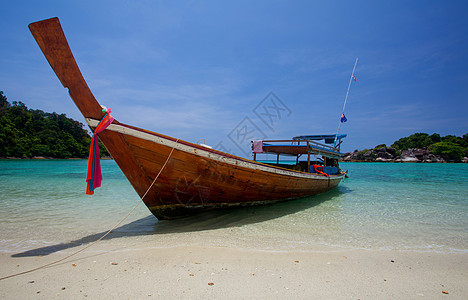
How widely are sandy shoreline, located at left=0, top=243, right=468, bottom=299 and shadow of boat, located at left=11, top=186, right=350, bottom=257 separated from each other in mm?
617

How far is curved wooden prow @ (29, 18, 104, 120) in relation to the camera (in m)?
3.08

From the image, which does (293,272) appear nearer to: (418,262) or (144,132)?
(418,262)

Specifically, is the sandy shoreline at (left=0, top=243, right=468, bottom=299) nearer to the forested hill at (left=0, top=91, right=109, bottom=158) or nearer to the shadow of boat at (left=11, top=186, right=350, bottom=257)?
the shadow of boat at (left=11, top=186, right=350, bottom=257)

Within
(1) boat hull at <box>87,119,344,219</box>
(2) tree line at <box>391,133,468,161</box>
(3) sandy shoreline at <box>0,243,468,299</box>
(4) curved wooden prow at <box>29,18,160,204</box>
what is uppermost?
(2) tree line at <box>391,133,468,161</box>

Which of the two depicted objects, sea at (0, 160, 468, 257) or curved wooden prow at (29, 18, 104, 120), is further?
sea at (0, 160, 468, 257)

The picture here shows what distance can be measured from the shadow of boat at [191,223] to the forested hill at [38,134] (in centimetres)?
6586

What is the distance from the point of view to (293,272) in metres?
2.70

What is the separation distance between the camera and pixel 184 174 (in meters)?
4.31

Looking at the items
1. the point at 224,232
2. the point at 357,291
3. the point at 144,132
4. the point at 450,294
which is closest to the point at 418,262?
the point at 450,294

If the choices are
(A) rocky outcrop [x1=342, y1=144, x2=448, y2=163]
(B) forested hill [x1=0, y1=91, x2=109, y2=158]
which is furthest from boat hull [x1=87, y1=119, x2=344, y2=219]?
(A) rocky outcrop [x1=342, y1=144, x2=448, y2=163]

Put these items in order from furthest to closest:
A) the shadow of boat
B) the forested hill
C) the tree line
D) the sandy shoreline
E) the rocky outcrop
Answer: the rocky outcrop < the tree line < the forested hill < the shadow of boat < the sandy shoreline

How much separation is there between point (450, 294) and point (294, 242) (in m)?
2.10

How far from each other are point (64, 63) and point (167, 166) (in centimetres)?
229

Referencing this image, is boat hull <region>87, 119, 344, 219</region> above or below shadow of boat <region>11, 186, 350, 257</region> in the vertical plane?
above
